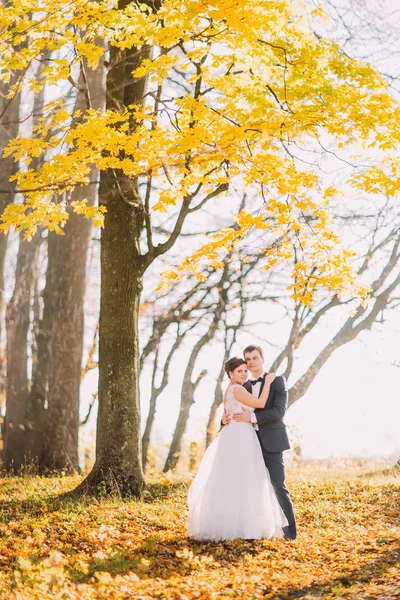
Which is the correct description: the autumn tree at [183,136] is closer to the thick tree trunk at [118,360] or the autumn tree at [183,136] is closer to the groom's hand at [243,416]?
the thick tree trunk at [118,360]

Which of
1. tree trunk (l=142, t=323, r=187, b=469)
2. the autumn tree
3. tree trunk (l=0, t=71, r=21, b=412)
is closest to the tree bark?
tree trunk (l=142, t=323, r=187, b=469)

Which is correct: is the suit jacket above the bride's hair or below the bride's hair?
below

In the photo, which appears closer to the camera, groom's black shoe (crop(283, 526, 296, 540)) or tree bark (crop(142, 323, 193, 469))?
groom's black shoe (crop(283, 526, 296, 540))

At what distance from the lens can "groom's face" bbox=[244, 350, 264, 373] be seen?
7.38m

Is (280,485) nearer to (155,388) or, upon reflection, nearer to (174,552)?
(174,552)

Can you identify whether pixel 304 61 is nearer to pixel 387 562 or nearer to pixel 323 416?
pixel 387 562

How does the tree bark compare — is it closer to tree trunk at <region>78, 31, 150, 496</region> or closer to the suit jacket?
tree trunk at <region>78, 31, 150, 496</region>

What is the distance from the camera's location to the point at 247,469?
7.06m

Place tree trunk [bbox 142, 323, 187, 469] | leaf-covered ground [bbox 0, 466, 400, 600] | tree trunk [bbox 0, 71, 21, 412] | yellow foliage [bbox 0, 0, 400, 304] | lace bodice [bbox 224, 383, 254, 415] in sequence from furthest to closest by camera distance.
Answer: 1. tree trunk [bbox 142, 323, 187, 469]
2. tree trunk [bbox 0, 71, 21, 412]
3. yellow foliage [bbox 0, 0, 400, 304]
4. lace bodice [bbox 224, 383, 254, 415]
5. leaf-covered ground [bbox 0, 466, 400, 600]

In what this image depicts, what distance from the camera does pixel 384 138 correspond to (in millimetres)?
8531

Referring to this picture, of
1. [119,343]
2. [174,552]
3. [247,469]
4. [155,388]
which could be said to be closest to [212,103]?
[119,343]

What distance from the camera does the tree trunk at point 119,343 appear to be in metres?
9.38

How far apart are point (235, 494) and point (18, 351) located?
968 cm

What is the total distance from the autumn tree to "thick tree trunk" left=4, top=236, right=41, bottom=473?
5128 mm
